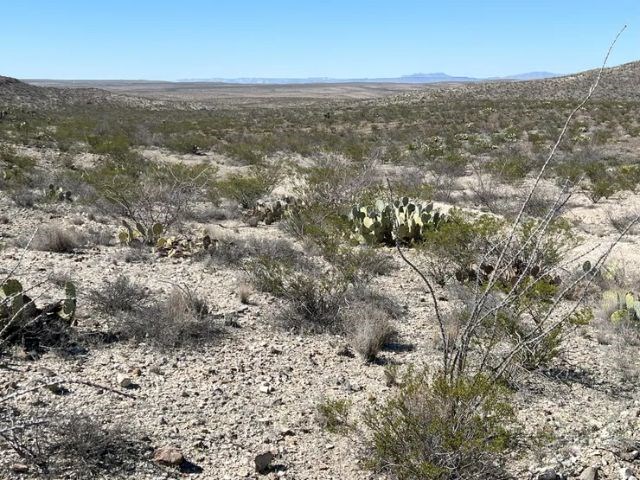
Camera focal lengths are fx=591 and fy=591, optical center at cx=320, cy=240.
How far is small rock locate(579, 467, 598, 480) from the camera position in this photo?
12.5 ft

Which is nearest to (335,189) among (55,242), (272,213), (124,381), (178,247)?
(272,213)

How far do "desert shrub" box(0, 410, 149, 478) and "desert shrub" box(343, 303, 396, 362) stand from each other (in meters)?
2.37

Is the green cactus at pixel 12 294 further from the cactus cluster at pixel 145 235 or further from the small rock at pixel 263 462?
the cactus cluster at pixel 145 235

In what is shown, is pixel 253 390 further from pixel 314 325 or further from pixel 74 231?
pixel 74 231

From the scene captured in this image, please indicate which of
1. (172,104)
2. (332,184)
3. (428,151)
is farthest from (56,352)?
(172,104)

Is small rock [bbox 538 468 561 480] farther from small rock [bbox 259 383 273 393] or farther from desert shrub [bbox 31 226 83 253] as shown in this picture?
desert shrub [bbox 31 226 83 253]

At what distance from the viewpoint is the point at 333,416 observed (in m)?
4.39


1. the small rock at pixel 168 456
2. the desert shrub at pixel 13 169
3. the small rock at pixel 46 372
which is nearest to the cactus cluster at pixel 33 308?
the small rock at pixel 46 372

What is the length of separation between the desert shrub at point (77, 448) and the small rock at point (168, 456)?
9cm

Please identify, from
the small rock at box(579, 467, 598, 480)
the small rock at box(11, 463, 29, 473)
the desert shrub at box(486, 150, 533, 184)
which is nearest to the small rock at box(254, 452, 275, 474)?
the small rock at box(11, 463, 29, 473)

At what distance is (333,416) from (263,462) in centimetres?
65

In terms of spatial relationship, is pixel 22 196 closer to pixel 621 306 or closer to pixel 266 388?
pixel 266 388

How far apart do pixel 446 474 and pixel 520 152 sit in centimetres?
2075

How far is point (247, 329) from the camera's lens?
6.39 meters
